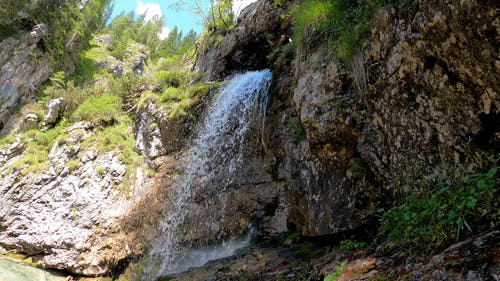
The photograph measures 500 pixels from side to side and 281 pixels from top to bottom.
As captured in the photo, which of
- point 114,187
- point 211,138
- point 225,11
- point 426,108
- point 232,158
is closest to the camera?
point 426,108

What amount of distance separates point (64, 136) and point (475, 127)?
13.6m

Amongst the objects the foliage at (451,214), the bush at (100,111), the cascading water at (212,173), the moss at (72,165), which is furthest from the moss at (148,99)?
the foliage at (451,214)

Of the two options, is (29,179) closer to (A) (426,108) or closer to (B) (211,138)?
(B) (211,138)

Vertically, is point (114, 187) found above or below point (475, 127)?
above

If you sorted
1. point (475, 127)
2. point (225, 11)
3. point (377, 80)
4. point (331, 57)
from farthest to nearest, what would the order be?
point (225, 11) < point (331, 57) < point (377, 80) < point (475, 127)

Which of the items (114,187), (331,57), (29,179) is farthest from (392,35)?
(29,179)

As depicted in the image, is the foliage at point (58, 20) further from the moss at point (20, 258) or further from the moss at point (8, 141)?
the moss at point (20, 258)

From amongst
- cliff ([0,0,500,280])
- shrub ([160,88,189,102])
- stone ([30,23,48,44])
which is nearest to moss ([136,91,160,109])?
cliff ([0,0,500,280])

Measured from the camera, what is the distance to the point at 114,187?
11.1 meters

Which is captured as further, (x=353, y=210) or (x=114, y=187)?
(x=114, y=187)

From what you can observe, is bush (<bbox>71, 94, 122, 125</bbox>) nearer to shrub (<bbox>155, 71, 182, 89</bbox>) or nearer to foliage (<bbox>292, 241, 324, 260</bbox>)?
shrub (<bbox>155, 71, 182, 89</bbox>)

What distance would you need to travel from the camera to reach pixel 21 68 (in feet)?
57.7

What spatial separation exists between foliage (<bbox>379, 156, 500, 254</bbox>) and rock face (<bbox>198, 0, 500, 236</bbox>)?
34 centimetres

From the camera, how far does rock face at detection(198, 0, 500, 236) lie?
9.85 feet
